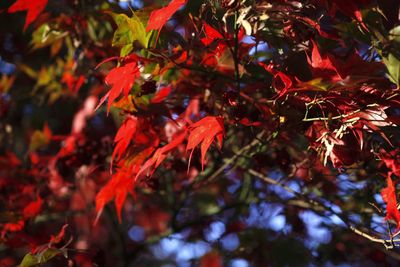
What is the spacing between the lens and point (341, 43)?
1493 mm

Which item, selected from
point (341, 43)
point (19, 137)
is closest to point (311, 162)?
point (341, 43)

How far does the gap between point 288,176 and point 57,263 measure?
2072 millimetres

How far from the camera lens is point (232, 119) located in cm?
151

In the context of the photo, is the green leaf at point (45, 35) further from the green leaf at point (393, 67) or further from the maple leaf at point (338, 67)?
the green leaf at point (393, 67)

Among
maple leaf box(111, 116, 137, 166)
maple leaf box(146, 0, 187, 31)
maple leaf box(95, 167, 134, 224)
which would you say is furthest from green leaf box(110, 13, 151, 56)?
maple leaf box(95, 167, 134, 224)

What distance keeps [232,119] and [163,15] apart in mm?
412

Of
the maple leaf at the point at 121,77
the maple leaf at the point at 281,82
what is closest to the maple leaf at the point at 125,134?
the maple leaf at the point at 121,77

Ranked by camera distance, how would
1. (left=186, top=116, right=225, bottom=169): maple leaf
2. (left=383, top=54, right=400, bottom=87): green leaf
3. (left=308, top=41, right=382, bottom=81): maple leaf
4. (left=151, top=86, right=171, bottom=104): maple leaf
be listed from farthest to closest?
1. (left=151, top=86, right=171, bottom=104): maple leaf
2. (left=186, top=116, right=225, bottom=169): maple leaf
3. (left=308, top=41, right=382, bottom=81): maple leaf
4. (left=383, top=54, right=400, bottom=87): green leaf

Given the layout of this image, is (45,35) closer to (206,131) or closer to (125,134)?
(125,134)

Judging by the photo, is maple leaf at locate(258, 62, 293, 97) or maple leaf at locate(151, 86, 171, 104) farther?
maple leaf at locate(151, 86, 171, 104)

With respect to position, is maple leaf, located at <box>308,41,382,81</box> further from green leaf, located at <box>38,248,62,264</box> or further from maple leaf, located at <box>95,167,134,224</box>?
green leaf, located at <box>38,248,62,264</box>

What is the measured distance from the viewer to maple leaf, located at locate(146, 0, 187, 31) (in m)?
1.20

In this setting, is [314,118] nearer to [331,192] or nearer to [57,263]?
[331,192]

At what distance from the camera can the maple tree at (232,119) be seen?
121 cm
